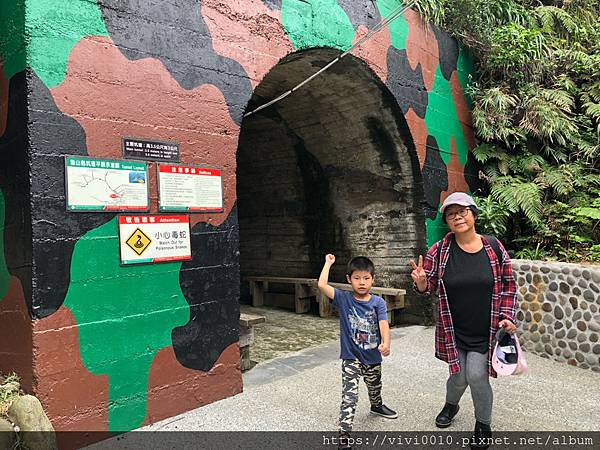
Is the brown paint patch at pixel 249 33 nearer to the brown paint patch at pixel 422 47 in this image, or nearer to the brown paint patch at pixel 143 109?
the brown paint patch at pixel 143 109

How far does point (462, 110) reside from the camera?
7773 mm

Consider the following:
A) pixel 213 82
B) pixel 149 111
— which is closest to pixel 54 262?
pixel 149 111

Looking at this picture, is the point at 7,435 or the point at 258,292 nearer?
the point at 7,435

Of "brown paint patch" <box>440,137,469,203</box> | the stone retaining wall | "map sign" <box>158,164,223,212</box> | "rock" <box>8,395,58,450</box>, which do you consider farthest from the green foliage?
"rock" <box>8,395,58,450</box>

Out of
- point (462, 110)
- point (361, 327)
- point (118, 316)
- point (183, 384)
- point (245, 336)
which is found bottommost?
point (183, 384)

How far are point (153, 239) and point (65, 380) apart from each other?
1117mm

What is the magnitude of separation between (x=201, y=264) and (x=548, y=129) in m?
5.54

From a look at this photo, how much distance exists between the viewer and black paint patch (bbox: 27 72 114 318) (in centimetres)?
317

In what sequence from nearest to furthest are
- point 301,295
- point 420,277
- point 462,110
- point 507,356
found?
point 507,356 < point 420,277 < point 462,110 < point 301,295

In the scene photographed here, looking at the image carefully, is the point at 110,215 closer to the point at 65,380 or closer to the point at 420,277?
the point at 65,380

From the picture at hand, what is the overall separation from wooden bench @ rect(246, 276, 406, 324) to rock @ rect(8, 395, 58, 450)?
495 cm

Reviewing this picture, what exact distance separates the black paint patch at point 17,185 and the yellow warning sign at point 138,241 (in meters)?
0.67

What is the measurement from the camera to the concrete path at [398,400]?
143 inches

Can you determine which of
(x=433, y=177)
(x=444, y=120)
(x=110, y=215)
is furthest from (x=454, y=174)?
(x=110, y=215)
